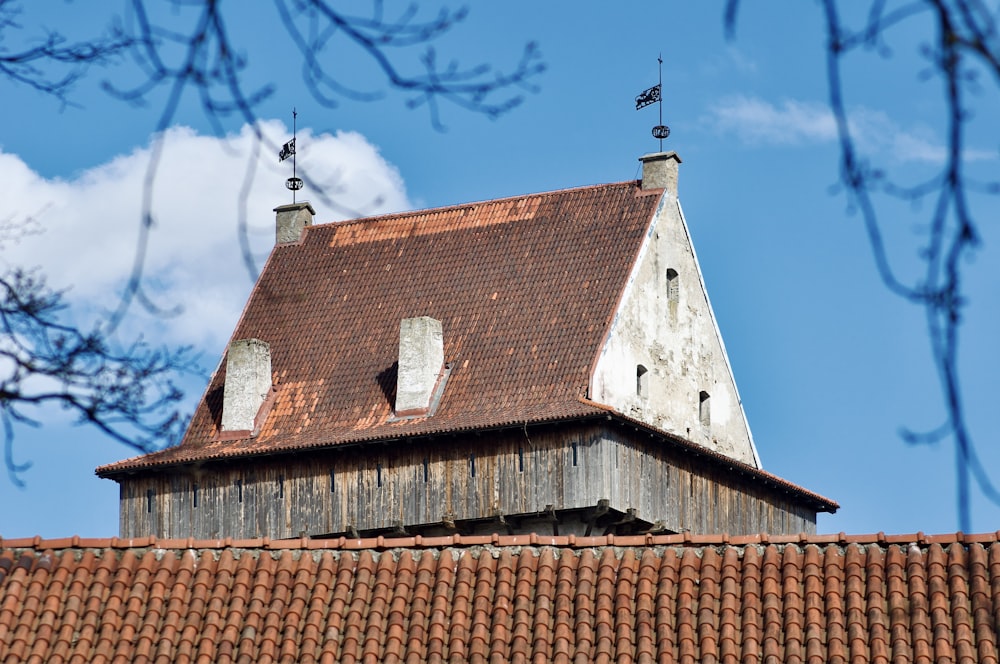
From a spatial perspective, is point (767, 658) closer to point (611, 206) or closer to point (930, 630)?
point (930, 630)

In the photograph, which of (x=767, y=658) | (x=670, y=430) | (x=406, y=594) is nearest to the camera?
(x=767, y=658)

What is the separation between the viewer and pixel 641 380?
3506 cm

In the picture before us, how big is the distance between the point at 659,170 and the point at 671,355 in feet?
12.6

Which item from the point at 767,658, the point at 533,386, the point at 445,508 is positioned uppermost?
the point at 533,386

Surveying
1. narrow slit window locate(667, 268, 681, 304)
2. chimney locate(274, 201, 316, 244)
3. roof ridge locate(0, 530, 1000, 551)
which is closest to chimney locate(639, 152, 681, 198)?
narrow slit window locate(667, 268, 681, 304)

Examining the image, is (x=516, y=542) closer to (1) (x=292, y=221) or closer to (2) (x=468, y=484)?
(2) (x=468, y=484)

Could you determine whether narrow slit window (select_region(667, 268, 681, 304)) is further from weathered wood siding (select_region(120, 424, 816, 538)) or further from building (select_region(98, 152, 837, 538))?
weathered wood siding (select_region(120, 424, 816, 538))

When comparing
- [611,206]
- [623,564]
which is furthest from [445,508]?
[623,564]

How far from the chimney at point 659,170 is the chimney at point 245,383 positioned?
27.9 ft

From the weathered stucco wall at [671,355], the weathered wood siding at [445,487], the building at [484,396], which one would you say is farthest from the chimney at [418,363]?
the weathered stucco wall at [671,355]

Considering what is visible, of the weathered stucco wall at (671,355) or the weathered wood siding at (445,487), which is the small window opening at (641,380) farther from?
the weathered wood siding at (445,487)

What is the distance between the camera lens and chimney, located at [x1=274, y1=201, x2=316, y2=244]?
132 feet

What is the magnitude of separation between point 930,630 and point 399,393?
18.7 meters

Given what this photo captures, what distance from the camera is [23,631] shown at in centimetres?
1741
